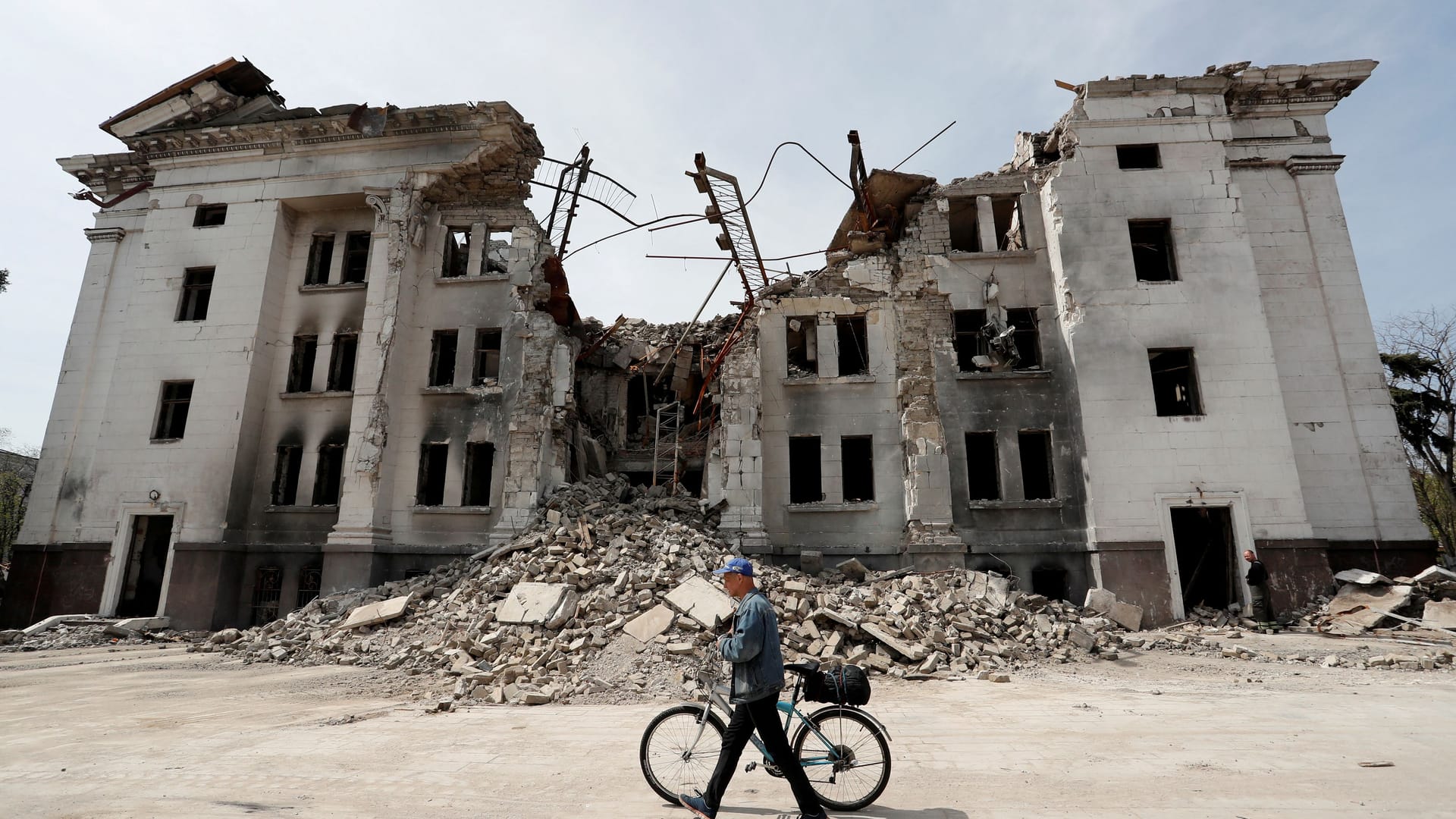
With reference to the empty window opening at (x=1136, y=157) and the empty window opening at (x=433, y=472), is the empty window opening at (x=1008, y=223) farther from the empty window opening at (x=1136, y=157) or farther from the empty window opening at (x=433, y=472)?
the empty window opening at (x=433, y=472)

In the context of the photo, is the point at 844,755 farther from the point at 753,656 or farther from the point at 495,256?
the point at 495,256

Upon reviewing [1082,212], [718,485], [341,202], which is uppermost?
[341,202]

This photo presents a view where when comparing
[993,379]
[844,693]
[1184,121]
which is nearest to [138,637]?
[844,693]

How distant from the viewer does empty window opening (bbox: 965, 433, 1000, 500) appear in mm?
15227

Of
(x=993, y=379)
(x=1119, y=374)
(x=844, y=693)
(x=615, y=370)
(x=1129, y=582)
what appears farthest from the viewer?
(x=615, y=370)

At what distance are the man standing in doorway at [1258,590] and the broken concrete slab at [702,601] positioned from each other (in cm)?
1000

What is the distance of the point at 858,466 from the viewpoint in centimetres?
1584

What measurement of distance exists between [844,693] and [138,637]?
1710 centimetres

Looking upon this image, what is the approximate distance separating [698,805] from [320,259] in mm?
19079

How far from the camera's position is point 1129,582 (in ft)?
43.6

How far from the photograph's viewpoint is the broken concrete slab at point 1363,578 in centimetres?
1260

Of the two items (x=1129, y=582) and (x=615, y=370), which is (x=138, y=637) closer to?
(x=615, y=370)

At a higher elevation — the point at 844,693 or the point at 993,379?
the point at 993,379

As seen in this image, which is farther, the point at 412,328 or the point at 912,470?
the point at 412,328
